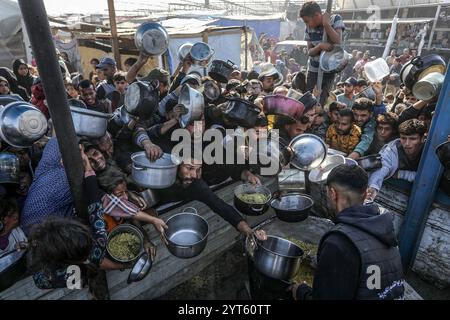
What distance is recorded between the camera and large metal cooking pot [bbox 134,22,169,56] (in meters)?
4.68

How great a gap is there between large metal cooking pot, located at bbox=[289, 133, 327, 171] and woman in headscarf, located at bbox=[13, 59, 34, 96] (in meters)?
5.44

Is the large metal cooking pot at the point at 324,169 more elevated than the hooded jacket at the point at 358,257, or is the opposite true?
the hooded jacket at the point at 358,257

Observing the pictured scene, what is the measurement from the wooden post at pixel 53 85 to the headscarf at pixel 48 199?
0.42 metres

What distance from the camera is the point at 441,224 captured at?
3.62 meters

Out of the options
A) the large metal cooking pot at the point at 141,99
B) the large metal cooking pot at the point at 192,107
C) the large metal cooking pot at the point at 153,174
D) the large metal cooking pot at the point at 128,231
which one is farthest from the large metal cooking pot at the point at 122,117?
the large metal cooking pot at the point at 128,231

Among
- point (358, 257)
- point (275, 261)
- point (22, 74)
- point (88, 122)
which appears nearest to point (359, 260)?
point (358, 257)

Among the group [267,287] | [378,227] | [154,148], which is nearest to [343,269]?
[378,227]

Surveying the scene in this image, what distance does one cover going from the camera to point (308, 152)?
3.69m

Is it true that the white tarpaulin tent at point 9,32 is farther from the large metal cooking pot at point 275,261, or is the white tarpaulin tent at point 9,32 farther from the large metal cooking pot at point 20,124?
the large metal cooking pot at point 275,261

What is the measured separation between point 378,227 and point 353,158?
2328 mm

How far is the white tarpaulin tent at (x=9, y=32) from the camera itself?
9.86m

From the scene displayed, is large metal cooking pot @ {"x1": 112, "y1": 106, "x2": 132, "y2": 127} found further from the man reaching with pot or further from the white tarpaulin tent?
the white tarpaulin tent

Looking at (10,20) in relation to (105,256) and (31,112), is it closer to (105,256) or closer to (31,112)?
(31,112)
